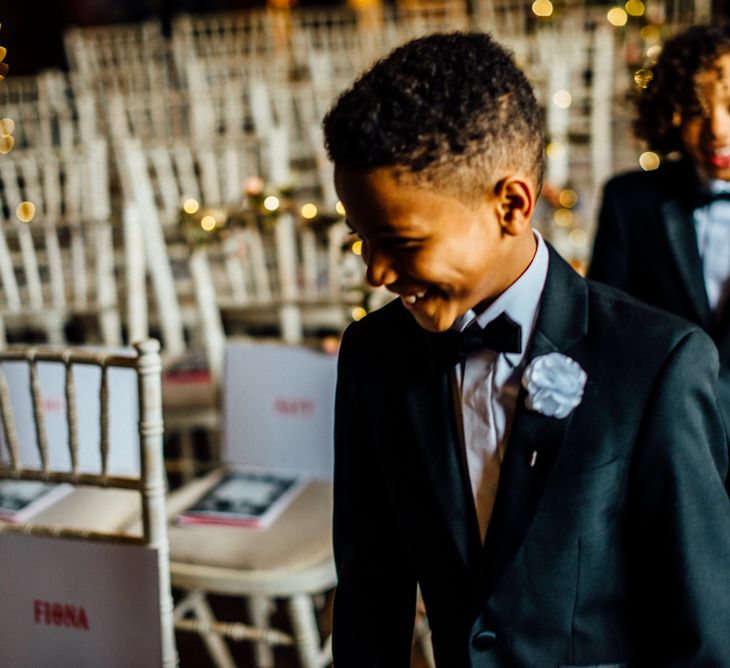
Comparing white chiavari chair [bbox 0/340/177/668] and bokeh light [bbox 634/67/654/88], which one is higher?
bokeh light [bbox 634/67/654/88]

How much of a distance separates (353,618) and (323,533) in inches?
27.6

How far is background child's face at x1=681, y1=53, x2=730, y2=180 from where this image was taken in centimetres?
118

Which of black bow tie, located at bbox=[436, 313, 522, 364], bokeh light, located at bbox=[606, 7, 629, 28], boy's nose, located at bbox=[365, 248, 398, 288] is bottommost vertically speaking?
black bow tie, located at bbox=[436, 313, 522, 364]

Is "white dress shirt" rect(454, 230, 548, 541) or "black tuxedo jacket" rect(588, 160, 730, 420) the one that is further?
"black tuxedo jacket" rect(588, 160, 730, 420)

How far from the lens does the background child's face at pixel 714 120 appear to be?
3.87 ft

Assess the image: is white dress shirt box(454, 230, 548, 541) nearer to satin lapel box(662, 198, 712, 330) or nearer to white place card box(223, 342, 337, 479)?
satin lapel box(662, 198, 712, 330)

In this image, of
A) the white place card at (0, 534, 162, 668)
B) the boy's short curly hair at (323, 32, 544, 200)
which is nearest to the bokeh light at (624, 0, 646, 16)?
the boy's short curly hair at (323, 32, 544, 200)

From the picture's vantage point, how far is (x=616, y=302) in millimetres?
817

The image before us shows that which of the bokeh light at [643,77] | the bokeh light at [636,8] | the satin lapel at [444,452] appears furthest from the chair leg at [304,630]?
the bokeh light at [636,8]

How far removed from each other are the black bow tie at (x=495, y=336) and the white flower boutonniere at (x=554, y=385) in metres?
0.03

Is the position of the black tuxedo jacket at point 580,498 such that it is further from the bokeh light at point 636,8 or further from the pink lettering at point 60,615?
the bokeh light at point 636,8

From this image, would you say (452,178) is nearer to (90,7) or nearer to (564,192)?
(564,192)

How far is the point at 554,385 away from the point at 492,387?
0.09 meters

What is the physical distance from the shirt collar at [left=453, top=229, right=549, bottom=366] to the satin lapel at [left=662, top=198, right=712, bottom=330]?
1.94 ft
